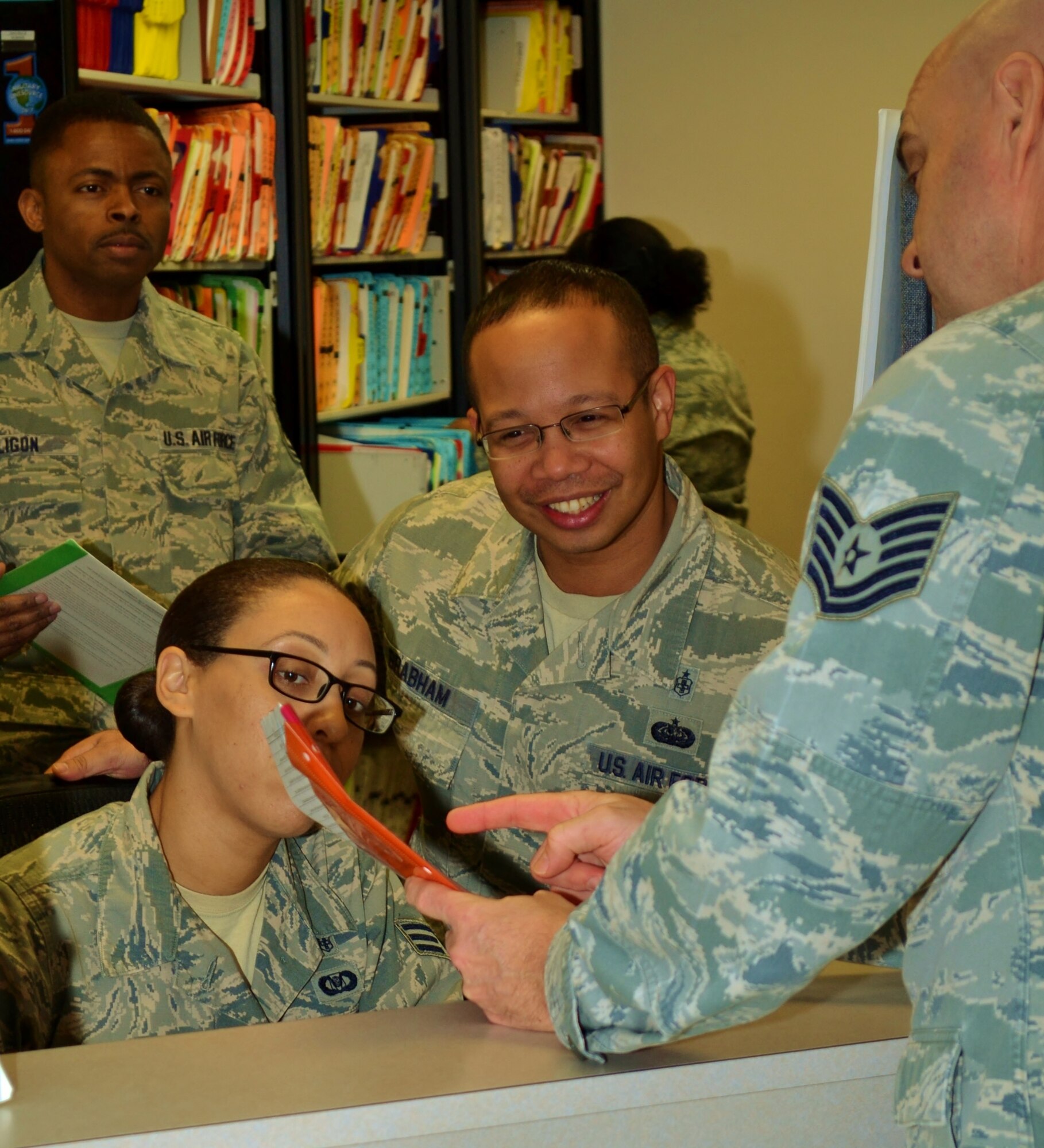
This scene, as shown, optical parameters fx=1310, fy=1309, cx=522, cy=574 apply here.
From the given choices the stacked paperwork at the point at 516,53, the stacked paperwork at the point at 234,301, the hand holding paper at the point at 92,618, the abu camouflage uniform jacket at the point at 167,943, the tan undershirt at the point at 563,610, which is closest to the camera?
the abu camouflage uniform jacket at the point at 167,943

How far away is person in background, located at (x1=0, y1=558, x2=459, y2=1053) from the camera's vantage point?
4.74ft

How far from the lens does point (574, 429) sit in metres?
1.81

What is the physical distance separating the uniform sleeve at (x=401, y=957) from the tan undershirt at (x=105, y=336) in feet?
4.88

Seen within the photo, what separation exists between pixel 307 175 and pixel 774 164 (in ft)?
8.19

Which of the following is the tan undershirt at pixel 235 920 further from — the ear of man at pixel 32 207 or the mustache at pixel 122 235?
the ear of man at pixel 32 207

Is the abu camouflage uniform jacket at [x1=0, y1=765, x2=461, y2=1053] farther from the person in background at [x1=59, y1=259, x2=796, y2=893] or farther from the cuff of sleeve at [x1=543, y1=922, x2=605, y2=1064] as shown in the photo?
the cuff of sleeve at [x1=543, y1=922, x2=605, y2=1064]

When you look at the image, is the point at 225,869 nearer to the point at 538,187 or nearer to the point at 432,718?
the point at 432,718

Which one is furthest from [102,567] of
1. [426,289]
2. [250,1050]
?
[426,289]

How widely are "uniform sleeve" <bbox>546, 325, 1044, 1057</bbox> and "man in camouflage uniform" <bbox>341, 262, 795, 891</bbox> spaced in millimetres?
1037

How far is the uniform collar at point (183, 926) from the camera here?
1.46 metres

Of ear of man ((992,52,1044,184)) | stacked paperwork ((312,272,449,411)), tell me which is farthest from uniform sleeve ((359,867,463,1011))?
stacked paperwork ((312,272,449,411))

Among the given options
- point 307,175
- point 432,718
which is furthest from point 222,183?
point 432,718

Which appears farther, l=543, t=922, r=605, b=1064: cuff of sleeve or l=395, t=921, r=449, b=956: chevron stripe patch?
l=395, t=921, r=449, b=956: chevron stripe patch

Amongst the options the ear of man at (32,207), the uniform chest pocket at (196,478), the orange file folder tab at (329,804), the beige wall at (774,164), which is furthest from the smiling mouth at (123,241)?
the beige wall at (774,164)
